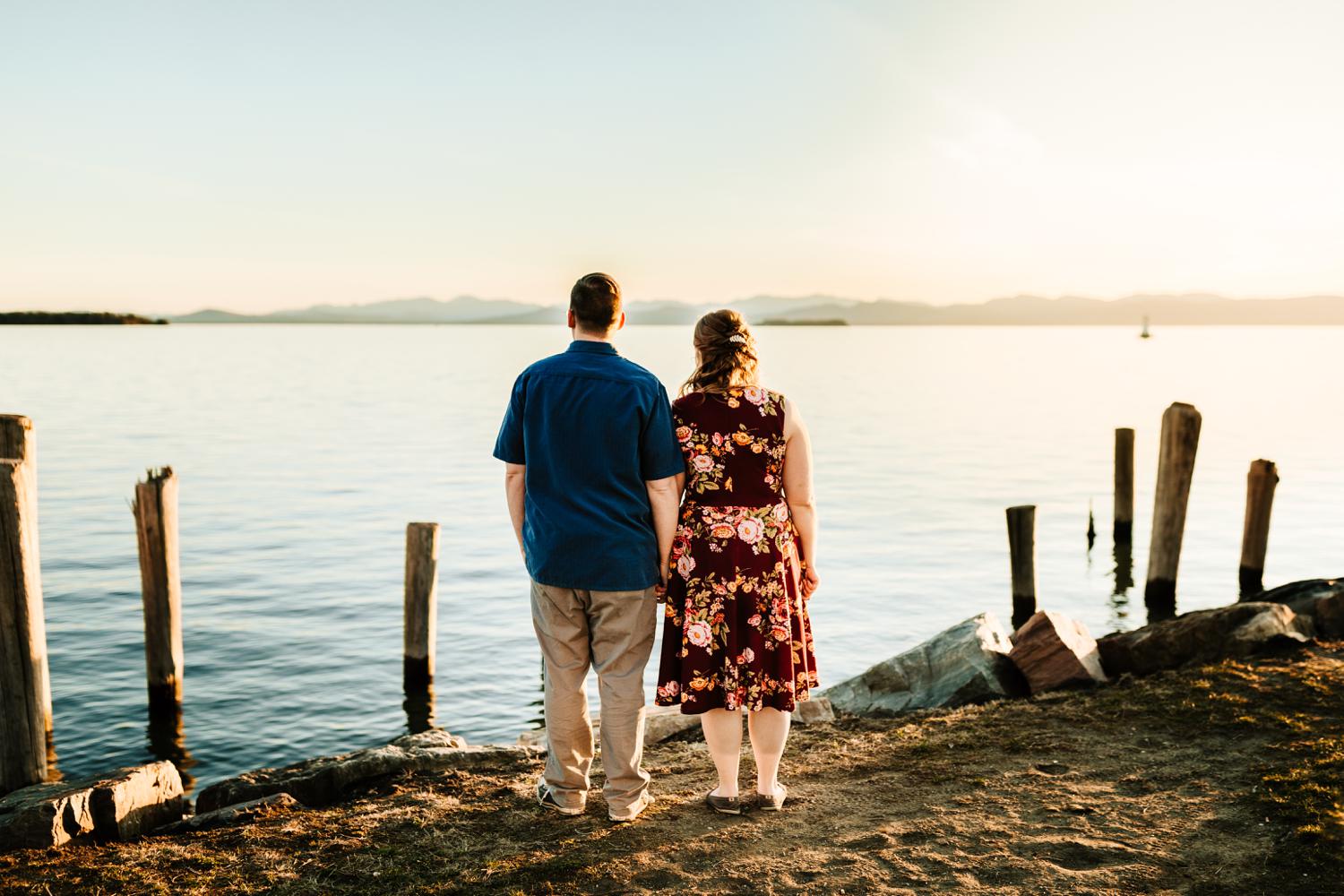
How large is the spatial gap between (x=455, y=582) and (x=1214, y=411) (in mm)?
42912

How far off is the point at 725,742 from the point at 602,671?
681 millimetres

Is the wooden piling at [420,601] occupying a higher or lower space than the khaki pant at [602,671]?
lower

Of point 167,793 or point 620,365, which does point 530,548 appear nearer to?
point 620,365

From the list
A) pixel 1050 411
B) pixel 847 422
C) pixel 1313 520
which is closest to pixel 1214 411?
pixel 1050 411

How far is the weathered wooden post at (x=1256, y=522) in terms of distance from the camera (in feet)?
47.2

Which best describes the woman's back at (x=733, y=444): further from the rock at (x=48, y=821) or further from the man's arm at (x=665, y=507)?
the rock at (x=48, y=821)

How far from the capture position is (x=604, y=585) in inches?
186

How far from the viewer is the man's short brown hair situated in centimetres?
471

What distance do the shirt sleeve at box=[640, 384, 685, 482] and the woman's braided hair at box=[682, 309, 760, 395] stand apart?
21cm

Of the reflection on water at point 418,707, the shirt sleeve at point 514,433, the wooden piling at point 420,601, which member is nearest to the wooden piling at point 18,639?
the wooden piling at point 420,601

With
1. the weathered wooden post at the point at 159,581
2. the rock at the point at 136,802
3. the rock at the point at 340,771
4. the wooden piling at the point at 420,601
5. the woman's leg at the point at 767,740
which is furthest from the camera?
the wooden piling at the point at 420,601

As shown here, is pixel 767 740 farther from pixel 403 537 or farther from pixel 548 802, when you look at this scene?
pixel 403 537

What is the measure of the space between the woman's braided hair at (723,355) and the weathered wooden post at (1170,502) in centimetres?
1078

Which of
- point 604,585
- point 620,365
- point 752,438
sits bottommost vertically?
point 604,585
